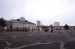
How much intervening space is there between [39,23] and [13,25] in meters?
32.2

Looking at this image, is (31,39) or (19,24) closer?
(31,39)

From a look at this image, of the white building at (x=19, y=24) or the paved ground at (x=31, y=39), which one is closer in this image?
the paved ground at (x=31, y=39)

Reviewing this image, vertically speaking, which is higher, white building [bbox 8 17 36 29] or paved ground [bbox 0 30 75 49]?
white building [bbox 8 17 36 29]

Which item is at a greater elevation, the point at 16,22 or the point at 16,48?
the point at 16,22

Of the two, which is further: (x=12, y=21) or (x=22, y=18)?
(x=22, y=18)

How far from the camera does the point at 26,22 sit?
139875 mm

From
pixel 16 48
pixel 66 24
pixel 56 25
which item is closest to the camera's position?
pixel 16 48

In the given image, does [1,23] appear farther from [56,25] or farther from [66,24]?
[56,25]

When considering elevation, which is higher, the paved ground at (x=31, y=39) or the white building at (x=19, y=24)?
the white building at (x=19, y=24)

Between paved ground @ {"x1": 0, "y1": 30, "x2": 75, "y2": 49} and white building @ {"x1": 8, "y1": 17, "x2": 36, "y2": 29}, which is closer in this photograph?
paved ground @ {"x1": 0, "y1": 30, "x2": 75, "y2": 49}

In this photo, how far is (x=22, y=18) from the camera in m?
151

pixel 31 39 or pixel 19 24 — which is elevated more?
pixel 19 24

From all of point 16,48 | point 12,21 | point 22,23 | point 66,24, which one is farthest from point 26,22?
point 16,48

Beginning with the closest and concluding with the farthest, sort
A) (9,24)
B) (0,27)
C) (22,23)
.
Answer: (0,27)
(9,24)
(22,23)
